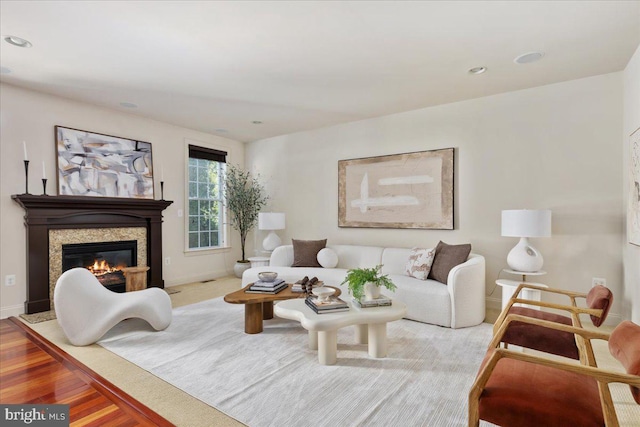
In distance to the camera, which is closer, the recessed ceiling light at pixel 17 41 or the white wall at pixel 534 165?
the recessed ceiling light at pixel 17 41

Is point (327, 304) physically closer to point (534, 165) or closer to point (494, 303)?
point (494, 303)

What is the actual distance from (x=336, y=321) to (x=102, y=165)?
153 inches

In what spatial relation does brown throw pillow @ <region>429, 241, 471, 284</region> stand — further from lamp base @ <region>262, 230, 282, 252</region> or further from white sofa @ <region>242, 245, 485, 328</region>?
lamp base @ <region>262, 230, 282, 252</region>

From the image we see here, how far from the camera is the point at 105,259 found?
4.47 m

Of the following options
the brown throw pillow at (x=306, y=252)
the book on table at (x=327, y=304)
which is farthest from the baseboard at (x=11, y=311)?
the book on table at (x=327, y=304)

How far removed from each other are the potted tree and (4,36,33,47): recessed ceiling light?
11.3 feet

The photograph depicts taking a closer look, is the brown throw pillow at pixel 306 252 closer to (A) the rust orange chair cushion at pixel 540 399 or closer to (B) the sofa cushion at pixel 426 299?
(B) the sofa cushion at pixel 426 299

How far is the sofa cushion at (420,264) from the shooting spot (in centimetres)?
372

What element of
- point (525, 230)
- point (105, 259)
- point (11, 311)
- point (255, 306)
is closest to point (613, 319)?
point (525, 230)

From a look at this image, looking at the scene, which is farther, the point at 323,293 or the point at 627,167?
the point at 627,167

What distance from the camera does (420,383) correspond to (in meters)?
2.18

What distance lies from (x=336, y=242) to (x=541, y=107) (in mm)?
3180

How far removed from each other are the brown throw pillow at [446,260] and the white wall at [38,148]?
3970mm

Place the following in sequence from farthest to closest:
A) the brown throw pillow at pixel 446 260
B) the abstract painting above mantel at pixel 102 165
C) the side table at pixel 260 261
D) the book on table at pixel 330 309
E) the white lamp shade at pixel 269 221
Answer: the white lamp shade at pixel 269 221 → the side table at pixel 260 261 → the abstract painting above mantel at pixel 102 165 → the brown throw pillow at pixel 446 260 → the book on table at pixel 330 309
